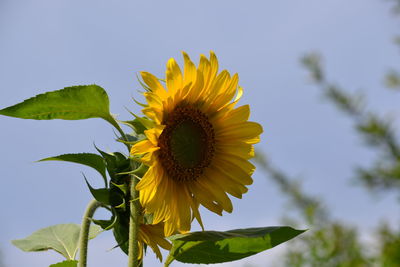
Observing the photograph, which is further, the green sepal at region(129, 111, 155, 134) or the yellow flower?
the yellow flower

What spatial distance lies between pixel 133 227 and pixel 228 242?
8.3 inches

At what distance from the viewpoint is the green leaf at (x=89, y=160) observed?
3.72ft

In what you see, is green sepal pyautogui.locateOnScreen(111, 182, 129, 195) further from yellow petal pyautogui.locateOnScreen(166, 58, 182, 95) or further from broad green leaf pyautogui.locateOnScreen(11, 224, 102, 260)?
broad green leaf pyautogui.locateOnScreen(11, 224, 102, 260)

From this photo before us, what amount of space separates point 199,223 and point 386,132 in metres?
5.72

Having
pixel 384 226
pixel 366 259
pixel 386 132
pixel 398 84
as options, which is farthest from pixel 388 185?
pixel 366 259

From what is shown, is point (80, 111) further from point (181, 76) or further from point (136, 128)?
point (181, 76)

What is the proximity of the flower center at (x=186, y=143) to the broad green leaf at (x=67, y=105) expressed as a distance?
0.18 metres

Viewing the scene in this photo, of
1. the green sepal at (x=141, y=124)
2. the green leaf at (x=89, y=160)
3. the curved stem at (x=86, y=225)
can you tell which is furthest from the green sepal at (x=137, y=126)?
the curved stem at (x=86, y=225)

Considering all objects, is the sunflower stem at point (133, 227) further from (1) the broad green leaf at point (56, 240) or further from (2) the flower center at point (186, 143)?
(1) the broad green leaf at point (56, 240)

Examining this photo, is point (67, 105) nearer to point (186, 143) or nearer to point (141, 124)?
point (141, 124)

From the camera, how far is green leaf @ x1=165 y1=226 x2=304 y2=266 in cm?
105

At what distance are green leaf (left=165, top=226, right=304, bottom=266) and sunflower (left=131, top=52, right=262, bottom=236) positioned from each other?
0.19 ft

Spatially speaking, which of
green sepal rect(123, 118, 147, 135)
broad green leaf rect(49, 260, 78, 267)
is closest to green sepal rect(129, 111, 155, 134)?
green sepal rect(123, 118, 147, 135)

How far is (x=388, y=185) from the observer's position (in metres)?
5.97
